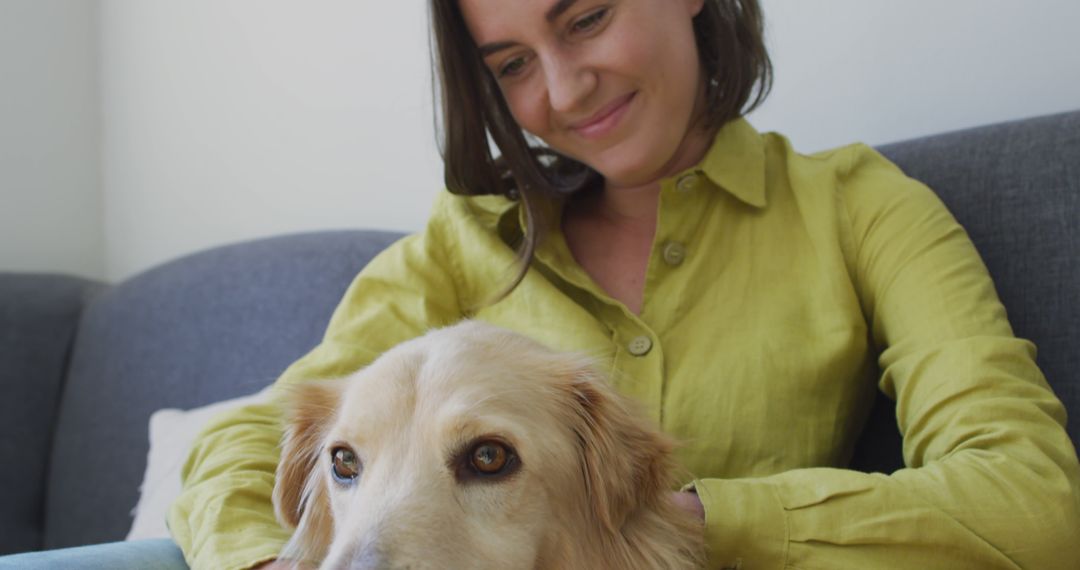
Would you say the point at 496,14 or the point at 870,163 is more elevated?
the point at 496,14

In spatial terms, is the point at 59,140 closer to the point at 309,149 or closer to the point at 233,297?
the point at 309,149

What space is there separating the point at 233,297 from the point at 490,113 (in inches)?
40.4

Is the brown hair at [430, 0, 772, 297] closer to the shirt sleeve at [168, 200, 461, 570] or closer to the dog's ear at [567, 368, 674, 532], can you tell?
the shirt sleeve at [168, 200, 461, 570]

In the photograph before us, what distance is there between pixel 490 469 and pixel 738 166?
643 mm

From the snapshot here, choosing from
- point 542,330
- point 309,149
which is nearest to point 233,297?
point 309,149

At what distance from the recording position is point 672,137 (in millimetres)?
1406

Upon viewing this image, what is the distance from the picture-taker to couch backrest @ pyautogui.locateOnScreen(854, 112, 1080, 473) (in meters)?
1.32

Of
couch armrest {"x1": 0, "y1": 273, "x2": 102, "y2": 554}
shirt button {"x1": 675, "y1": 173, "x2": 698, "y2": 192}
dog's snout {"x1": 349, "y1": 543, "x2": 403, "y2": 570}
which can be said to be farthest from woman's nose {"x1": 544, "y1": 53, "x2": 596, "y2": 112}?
couch armrest {"x1": 0, "y1": 273, "x2": 102, "y2": 554}

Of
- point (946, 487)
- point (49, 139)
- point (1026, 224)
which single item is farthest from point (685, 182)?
point (49, 139)

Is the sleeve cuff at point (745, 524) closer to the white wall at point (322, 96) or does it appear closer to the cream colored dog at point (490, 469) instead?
the cream colored dog at point (490, 469)

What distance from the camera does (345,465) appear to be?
104cm

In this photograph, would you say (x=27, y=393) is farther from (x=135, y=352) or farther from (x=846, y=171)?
(x=846, y=171)

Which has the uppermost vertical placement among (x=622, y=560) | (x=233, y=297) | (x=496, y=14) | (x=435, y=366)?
(x=496, y=14)

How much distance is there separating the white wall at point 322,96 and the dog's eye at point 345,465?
1.02 metres
